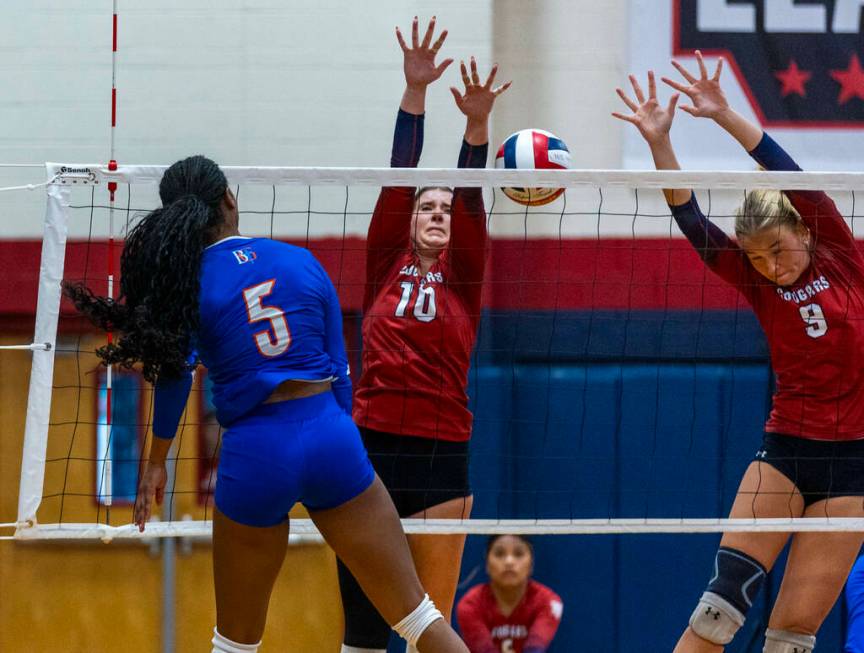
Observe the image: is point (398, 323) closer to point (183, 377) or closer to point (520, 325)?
point (183, 377)

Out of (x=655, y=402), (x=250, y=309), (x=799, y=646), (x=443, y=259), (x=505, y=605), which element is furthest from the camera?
(x=655, y=402)

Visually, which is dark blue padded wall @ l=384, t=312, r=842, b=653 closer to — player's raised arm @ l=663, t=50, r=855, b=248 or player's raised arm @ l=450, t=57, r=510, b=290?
player's raised arm @ l=450, t=57, r=510, b=290

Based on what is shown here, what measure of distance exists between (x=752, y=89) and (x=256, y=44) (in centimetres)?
284

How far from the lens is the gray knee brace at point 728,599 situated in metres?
4.21

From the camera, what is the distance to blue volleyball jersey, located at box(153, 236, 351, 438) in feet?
11.2

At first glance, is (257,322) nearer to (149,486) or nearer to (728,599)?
(149,486)

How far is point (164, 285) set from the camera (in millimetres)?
3424

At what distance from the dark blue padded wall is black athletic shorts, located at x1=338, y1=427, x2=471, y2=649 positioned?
2.10m

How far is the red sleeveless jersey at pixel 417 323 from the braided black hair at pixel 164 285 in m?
1.00

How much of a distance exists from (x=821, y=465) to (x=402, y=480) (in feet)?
4.99

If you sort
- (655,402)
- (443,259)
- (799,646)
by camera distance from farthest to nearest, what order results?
(655,402) → (443,259) → (799,646)

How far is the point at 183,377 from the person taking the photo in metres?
3.53

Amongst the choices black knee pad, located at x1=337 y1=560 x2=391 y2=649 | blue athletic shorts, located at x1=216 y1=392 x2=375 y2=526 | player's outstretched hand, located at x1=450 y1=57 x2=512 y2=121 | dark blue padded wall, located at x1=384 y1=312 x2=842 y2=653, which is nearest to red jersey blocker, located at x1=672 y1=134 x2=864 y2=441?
player's outstretched hand, located at x1=450 y1=57 x2=512 y2=121

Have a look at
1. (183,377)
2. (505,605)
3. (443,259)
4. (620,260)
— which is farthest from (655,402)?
(183,377)
